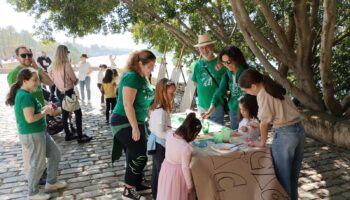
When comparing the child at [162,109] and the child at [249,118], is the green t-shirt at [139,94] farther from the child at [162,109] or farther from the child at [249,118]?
the child at [249,118]

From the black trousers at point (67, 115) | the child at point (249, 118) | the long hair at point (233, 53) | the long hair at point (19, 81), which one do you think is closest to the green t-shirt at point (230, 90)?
the long hair at point (233, 53)

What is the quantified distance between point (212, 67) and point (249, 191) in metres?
2.34

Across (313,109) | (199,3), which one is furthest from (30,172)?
(313,109)

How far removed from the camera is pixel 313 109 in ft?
26.8

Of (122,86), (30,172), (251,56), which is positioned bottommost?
(30,172)

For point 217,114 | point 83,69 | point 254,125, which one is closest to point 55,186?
point 217,114

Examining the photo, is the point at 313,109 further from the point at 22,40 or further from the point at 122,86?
the point at 22,40

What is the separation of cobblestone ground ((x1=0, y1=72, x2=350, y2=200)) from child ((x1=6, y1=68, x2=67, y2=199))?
1.76 ft

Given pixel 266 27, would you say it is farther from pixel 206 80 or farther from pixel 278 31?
pixel 206 80

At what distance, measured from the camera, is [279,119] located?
3.61 metres

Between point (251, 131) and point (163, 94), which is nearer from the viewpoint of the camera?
point (163, 94)

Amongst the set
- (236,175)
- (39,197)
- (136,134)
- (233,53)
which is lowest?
(39,197)

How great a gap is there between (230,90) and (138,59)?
4.79 feet

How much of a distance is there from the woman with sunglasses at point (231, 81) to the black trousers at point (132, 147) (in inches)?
42.2
